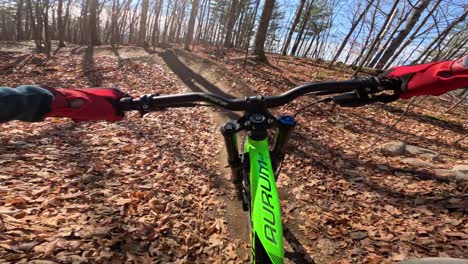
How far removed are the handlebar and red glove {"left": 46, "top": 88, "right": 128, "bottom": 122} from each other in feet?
0.28

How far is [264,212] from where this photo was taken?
1.88 meters

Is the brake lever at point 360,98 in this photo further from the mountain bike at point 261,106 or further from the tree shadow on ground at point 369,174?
the tree shadow on ground at point 369,174

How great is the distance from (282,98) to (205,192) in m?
3.98

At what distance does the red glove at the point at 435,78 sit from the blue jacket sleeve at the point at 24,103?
104 inches

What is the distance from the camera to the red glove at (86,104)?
1.87 meters

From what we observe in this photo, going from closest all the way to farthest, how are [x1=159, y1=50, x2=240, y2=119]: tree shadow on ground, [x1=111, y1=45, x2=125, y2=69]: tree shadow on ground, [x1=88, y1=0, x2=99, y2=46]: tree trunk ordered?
[x1=159, y1=50, x2=240, y2=119]: tree shadow on ground → [x1=111, y1=45, x2=125, y2=69]: tree shadow on ground → [x1=88, y1=0, x2=99, y2=46]: tree trunk

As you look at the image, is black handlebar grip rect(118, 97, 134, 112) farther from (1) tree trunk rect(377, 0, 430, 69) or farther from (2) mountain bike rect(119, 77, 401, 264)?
(1) tree trunk rect(377, 0, 430, 69)

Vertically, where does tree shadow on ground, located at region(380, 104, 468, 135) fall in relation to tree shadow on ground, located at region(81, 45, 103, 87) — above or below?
above

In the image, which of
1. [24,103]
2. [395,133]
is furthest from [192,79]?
[24,103]

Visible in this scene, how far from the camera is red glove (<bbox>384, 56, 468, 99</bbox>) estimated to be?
1.96 m

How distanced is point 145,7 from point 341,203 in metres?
33.9

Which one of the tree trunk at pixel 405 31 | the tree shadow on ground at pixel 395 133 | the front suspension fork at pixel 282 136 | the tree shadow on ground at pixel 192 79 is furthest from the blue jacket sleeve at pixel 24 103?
the tree trunk at pixel 405 31

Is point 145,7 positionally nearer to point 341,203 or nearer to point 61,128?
point 61,128

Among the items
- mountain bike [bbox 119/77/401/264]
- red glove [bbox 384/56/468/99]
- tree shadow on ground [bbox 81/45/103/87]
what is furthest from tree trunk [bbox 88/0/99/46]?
red glove [bbox 384/56/468/99]
